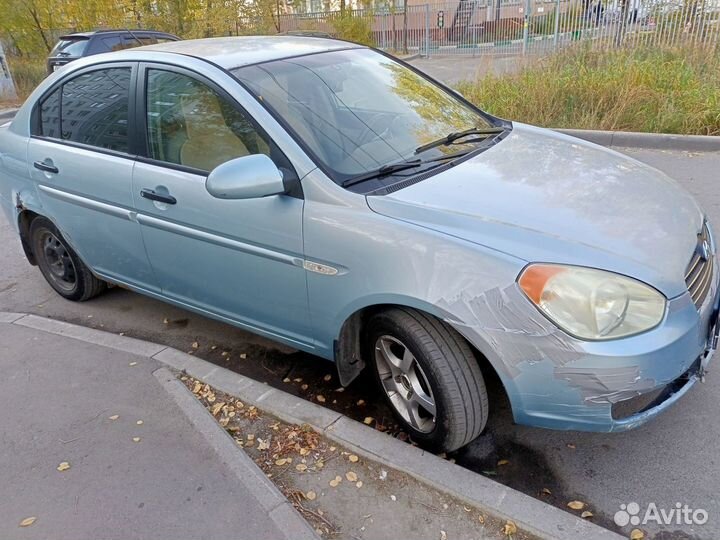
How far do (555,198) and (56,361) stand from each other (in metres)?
3.00

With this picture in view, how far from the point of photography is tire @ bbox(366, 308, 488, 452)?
2291 mm

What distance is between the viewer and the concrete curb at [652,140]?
21.7 feet

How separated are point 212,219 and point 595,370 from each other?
6.24 feet

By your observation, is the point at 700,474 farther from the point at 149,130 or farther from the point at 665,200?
the point at 149,130

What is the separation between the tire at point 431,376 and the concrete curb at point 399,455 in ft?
0.45

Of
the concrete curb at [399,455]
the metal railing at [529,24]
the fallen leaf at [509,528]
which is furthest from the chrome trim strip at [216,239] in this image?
the metal railing at [529,24]

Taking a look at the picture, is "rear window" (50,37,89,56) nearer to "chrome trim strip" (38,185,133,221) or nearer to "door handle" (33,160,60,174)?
"door handle" (33,160,60,174)

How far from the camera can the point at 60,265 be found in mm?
4254

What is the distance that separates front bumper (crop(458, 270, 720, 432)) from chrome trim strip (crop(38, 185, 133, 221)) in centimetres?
222

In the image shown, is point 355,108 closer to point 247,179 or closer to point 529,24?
point 247,179

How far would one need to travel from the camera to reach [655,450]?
8.25 feet

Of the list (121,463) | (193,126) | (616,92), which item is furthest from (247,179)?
(616,92)

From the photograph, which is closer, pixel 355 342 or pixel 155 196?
pixel 355 342

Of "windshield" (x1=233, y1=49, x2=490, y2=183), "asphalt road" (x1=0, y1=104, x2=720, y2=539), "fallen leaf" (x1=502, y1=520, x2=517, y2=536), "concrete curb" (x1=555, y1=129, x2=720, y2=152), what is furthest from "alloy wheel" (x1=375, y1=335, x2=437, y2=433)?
"concrete curb" (x1=555, y1=129, x2=720, y2=152)
